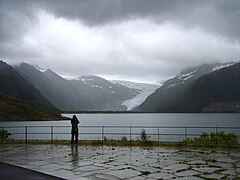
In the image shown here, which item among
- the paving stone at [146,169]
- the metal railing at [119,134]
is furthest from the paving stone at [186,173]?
the metal railing at [119,134]

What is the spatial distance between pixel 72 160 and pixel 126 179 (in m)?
5.48

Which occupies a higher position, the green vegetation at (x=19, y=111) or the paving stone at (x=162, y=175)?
the green vegetation at (x=19, y=111)

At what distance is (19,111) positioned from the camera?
582 ft

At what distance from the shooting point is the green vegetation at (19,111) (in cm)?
16993

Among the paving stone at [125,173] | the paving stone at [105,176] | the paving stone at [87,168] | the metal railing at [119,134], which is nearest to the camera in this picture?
the paving stone at [105,176]

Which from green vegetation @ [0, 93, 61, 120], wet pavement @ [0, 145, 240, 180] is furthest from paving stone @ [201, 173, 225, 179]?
green vegetation @ [0, 93, 61, 120]

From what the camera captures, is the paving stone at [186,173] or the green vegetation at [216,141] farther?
the green vegetation at [216,141]

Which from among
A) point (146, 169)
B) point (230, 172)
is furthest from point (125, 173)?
point (230, 172)

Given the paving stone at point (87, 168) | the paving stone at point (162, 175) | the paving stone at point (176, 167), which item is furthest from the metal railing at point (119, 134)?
the paving stone at point (162, 175)

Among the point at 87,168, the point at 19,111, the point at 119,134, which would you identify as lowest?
the point at 119,134

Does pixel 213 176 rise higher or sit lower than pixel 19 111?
lower

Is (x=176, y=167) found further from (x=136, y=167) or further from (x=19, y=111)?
(x=19, y=111)

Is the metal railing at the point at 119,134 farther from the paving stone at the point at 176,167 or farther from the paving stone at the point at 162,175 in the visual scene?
the paving stone at the point at 162,175

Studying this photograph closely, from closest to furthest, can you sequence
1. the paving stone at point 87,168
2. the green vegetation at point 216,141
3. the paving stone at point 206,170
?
1. the paving stone at point 206,170
2. the paving stone at point 87,168
3. the green vegetation at point 216,141
